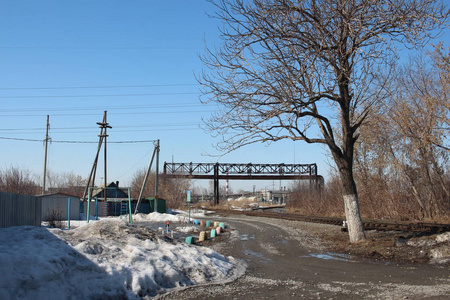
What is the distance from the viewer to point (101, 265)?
26.2 feet

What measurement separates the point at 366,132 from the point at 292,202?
23382 millimetres

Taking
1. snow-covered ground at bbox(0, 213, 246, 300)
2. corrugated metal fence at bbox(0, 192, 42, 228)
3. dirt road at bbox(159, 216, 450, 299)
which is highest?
corrugated metal fence at bbox(0, 192, 42, 228)

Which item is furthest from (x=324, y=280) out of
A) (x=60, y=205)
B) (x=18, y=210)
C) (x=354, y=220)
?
(x=60, y=205)

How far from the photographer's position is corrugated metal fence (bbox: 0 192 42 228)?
36.6 ft

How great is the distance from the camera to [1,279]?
611 centimetres

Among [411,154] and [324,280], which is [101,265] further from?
[411,154]

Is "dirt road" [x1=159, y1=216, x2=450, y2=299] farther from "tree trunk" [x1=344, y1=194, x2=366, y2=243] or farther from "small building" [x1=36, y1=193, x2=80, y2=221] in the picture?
"small building" [x1=36, y1=193, x2=80, y2=221]

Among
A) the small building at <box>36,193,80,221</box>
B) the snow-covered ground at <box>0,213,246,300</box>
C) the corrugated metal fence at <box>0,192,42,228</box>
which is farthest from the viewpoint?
the small building at <box>36,193,80,221</box>

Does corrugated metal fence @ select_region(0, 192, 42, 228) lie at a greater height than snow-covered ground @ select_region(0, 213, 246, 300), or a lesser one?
greater

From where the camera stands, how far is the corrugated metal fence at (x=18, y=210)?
36.6 ft

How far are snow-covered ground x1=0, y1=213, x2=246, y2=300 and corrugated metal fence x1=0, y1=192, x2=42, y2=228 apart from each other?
1877mm

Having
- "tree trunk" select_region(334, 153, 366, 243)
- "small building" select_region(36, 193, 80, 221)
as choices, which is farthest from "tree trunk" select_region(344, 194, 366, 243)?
"small building" select_region(36, 193, 80, 221)

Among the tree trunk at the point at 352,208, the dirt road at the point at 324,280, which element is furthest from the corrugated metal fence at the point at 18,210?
the tree trunk at the point at 352,208

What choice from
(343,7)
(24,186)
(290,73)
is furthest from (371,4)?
(24,186)
